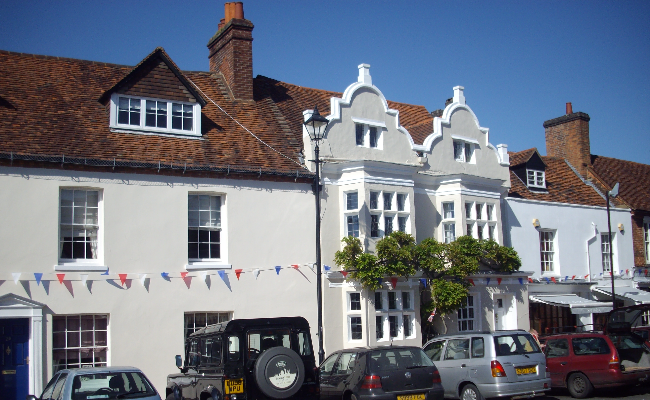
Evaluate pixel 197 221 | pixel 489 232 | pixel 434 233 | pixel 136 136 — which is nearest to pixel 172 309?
pixel 197 221

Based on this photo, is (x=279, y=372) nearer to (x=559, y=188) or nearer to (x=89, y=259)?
(x=89, y=259)

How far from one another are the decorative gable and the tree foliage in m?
5.86

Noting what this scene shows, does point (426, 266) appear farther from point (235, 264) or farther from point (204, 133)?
point (204, 133)

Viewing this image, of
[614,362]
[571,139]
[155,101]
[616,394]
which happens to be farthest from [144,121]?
[571,139]

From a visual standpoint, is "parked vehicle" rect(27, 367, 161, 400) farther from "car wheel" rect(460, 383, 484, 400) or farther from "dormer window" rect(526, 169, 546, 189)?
"dormer window" rect(526, 169, 546, 189)

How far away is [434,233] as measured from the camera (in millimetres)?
22750

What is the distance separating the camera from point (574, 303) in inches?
995

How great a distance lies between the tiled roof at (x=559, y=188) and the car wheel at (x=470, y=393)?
12924 mm

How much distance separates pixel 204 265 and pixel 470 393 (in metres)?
7.66

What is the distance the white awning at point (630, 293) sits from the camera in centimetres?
2750

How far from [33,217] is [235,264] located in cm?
533

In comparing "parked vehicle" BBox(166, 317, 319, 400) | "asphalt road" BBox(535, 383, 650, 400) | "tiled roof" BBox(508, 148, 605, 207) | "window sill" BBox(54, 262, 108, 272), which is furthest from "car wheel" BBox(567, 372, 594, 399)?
"window sill" BBox(54, 262, 108, 272)

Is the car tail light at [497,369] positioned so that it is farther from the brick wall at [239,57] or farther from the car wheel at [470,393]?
the brick wall at [239,57]

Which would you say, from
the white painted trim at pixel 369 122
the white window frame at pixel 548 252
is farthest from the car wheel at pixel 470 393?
the white window frame at pixel 548 252
